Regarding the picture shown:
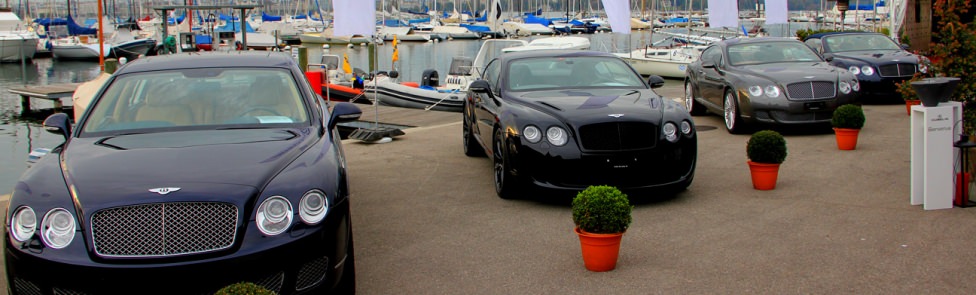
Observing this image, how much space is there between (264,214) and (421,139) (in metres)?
8.33

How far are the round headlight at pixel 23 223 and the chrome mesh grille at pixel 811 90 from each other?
999 centimetres

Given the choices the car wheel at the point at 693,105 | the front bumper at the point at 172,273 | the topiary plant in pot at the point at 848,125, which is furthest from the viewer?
the car wheel at the point at 693,105

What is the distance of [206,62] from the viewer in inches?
273

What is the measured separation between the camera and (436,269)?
606 centimetres

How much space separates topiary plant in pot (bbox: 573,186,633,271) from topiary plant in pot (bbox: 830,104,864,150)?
18.7 feet

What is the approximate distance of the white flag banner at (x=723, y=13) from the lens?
72.2 feet

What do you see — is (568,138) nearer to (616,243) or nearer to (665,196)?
(665,196)

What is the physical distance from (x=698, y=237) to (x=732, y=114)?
21.1 ft

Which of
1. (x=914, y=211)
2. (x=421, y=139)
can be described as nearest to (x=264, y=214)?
(x=914, y=211)

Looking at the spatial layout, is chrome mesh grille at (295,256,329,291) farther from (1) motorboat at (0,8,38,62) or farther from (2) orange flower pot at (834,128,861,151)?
(1) motorboat at (0,8,38,62)

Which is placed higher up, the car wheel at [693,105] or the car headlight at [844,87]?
the car headlight at [844,87]

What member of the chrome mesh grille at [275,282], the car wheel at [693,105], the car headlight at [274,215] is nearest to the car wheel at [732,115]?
A: the car wheel at [693,105]

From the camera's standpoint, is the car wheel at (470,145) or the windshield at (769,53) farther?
the windshield at (769,53)

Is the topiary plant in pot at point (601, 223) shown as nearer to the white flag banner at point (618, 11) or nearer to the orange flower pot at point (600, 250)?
the orange flower pot at point (600, 250)
